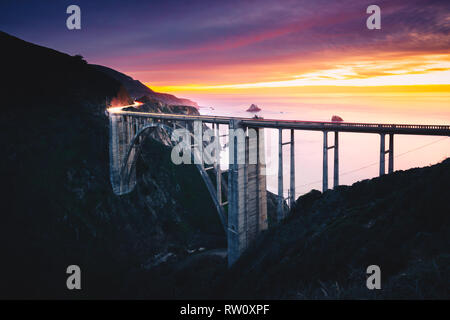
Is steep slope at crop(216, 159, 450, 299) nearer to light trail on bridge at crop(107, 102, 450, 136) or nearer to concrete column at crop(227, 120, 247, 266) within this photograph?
light trail on bridge at crop(107, 102, 450, 136)

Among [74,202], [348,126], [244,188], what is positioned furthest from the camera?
[74,202]

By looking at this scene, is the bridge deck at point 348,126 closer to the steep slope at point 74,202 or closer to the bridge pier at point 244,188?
the bridge pier at point 244,188

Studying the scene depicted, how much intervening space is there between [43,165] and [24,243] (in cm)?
1442

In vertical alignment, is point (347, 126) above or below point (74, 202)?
above

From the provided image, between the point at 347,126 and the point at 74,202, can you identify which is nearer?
the point at 347,126

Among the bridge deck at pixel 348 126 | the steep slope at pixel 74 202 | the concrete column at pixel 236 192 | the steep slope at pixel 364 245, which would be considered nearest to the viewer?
the steep slope at pixel 364 245

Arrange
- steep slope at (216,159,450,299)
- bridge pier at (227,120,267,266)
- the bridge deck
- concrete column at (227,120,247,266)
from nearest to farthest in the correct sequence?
steep slope at (216,159,450,299) → the bridge deck → concrete column at (227,120,247,266) → bridge pier at (227,120,267,266)

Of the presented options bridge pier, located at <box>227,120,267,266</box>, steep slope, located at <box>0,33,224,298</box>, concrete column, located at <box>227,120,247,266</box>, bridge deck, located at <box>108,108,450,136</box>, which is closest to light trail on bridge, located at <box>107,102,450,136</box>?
bridge deck, located at <box>108,108,450,136</box>

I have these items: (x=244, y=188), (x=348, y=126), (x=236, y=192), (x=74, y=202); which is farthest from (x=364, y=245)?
(x=74, y=202)

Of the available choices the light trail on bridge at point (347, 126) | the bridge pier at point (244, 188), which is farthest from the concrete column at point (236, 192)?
the light trail on bridge at point (347, 126)

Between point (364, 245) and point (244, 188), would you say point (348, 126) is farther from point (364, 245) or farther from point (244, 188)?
point (244, 188)

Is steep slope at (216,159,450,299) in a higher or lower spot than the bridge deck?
lower
